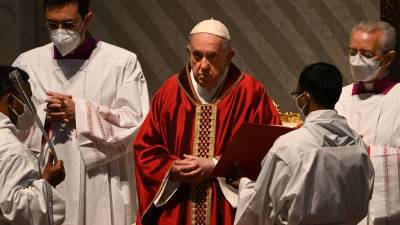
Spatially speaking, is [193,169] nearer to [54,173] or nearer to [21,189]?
[54,173]

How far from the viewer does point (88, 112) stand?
25.2ft

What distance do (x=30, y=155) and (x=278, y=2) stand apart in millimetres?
3900

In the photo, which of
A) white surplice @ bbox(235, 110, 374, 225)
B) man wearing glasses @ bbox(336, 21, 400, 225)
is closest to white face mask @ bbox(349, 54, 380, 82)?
man wearing glasses @ bbox(336, 21, 400, 225)

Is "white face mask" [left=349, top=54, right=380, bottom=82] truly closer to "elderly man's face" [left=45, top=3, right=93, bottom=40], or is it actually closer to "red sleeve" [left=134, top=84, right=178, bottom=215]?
"red sleeve" [left=134, top=84, right=178, bottom=215]

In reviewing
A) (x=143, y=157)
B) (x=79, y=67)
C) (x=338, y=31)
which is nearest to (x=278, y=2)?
(x=338, y=31)

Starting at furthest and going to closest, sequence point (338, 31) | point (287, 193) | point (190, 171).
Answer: point (338, 31)
point (190, 171)
point (287, 193)

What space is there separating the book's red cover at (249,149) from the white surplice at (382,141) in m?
1.03

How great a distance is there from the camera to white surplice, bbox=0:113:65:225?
620 centimetres

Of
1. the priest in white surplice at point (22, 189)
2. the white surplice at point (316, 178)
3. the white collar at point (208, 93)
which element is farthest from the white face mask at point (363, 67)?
the priest in white surplice at point (22, 189)

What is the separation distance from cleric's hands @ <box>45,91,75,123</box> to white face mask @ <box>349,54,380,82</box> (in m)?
1.85

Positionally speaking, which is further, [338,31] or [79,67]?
[338,31]

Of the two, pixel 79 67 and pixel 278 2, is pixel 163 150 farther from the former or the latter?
pixel 278 2

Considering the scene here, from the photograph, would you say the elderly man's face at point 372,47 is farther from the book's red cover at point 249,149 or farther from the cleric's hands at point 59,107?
the cleric's hands at point 59,107

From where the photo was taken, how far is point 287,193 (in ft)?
19.8
